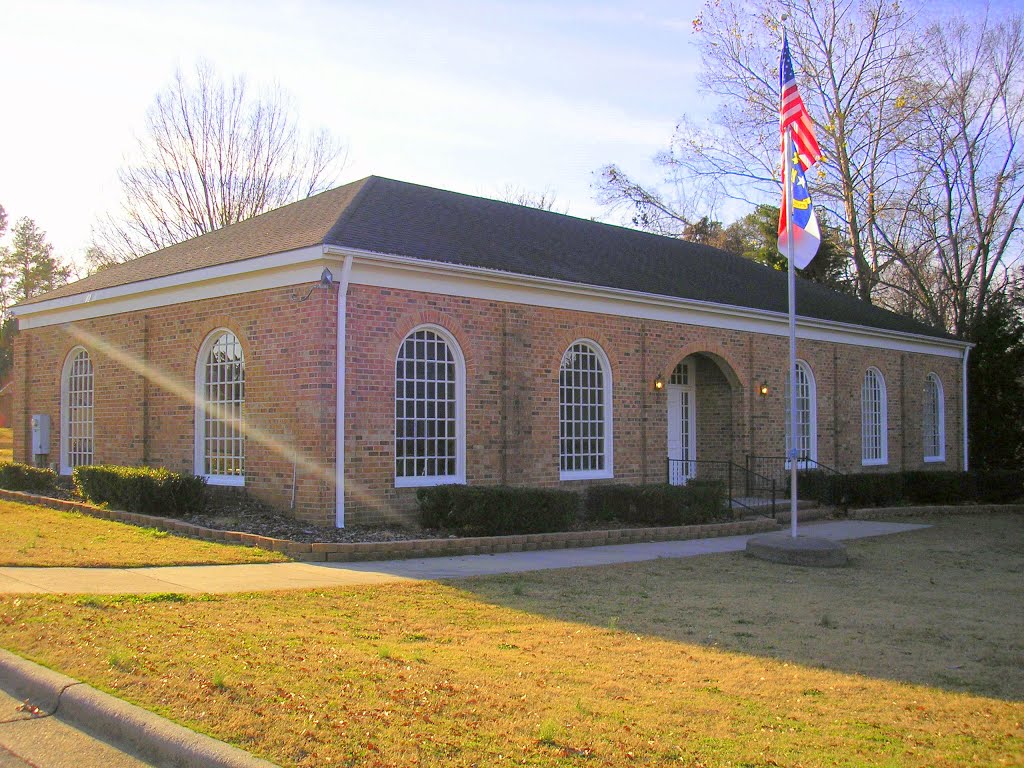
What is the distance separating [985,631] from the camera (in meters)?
8.32

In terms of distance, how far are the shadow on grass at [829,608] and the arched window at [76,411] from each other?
11789mm

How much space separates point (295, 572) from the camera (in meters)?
10.3

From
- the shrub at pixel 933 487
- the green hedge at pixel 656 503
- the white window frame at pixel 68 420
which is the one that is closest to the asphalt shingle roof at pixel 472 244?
the white window frame at pixel 68 420

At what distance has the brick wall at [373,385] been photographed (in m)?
13.7

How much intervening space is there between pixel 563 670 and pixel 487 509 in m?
6.72

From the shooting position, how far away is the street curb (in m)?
4.68

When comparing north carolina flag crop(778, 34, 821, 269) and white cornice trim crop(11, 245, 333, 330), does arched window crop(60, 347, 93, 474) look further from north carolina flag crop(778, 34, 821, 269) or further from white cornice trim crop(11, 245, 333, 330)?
north carolina flag crop(778, 34, 821, 269)

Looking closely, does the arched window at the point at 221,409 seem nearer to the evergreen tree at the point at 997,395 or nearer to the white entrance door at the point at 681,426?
the white entrance door at the point at 681,426

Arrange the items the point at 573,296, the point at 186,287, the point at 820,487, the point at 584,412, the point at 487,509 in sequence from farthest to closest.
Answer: the point at 820,487, the point at 584,412, the point at 573,296, the point at 186,287, the point at 487,509

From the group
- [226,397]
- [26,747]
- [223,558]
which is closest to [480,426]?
[226,397]

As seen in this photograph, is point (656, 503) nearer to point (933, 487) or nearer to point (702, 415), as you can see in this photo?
point (702, 415)

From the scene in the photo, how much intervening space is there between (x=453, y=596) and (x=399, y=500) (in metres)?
5.03

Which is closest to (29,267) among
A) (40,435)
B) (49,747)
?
(40,435)

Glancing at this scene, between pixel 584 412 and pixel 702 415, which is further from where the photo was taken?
pixel 702 415
